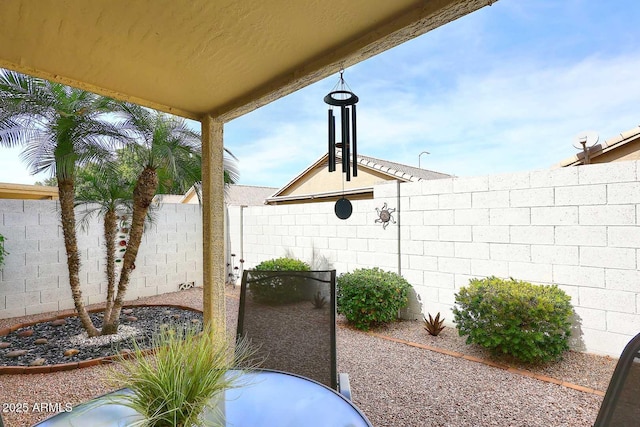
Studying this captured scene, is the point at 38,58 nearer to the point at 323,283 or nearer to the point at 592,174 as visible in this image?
the point at 323,283

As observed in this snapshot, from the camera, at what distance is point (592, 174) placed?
3.30 m

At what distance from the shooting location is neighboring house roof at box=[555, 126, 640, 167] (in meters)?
4.20

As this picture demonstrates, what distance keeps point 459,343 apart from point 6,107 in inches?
220

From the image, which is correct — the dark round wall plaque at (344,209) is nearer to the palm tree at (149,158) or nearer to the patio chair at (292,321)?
the palm tree at (149,158)

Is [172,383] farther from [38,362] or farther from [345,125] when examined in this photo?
[38,362]

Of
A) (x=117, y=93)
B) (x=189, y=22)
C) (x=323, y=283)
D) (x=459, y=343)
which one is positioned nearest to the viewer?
(x=189, y=22)

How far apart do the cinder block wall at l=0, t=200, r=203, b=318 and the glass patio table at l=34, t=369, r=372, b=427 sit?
202 inches

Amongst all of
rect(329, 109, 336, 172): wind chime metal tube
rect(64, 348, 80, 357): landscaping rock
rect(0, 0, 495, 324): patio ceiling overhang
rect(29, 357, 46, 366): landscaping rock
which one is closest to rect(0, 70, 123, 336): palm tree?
rect(64, 348, 80, 357): landscaping rock

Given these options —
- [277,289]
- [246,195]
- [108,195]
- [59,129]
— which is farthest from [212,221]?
[246,195]

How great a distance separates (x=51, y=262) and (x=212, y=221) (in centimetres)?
422

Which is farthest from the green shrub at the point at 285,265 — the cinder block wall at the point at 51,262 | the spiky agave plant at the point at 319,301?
the spiky agave plant at the point at 319,301

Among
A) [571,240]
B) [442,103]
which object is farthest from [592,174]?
[442,103]

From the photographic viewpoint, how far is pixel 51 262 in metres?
5.29

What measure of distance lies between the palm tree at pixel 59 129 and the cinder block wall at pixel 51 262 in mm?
1579
